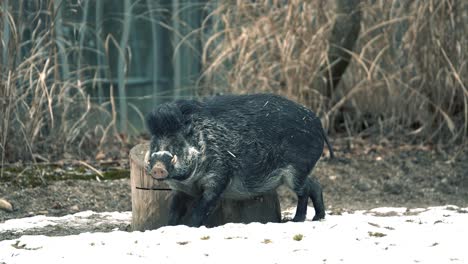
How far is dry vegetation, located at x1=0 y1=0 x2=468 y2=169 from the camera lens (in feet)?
25.1

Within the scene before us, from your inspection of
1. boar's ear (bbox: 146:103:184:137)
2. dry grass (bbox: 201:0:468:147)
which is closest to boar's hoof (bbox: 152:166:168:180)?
boar's ear (bbox: 146:103:184:137)

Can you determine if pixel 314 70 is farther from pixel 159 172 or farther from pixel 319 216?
pixel 159 172

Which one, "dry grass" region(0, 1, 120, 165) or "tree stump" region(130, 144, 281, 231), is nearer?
"tree stump" region(130, 144, 281, 231)

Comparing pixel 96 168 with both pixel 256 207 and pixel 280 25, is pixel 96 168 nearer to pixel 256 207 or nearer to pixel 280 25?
pixel 280 25

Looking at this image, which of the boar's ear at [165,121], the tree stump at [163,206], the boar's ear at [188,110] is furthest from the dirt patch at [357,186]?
the boar's ear at [165,121]

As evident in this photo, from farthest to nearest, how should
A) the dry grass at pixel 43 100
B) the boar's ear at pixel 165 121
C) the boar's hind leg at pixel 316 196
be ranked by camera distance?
the dry grass at pixel 43 100 < the boar's hind leg at pixel 316 196 < the boar's ear at pixel 165 121

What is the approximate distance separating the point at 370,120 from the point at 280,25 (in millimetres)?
1185

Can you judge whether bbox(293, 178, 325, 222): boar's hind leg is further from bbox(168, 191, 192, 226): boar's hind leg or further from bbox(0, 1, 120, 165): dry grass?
bbox(0, 1, 120, 165): dry grass

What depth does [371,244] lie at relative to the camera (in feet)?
15.7

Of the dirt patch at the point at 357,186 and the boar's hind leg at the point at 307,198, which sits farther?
the dirt patch at the point at 357,186

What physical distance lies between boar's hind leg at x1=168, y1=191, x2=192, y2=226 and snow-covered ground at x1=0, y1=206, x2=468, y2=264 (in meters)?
0.23

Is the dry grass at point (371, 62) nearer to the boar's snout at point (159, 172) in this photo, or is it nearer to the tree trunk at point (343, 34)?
the tree trunk at point (343, 34)

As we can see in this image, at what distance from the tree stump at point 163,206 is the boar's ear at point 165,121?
399 mm

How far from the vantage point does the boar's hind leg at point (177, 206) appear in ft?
17.3
